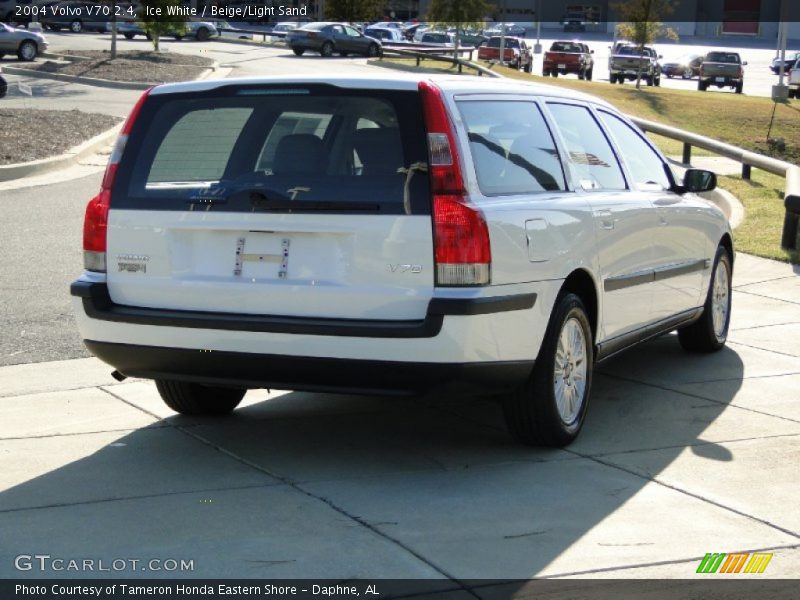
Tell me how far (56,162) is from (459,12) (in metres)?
34.7

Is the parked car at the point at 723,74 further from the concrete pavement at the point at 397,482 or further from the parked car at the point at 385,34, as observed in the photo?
the concrete pavement at the point at 397,482

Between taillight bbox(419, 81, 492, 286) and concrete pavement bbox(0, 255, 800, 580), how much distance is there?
598 millimetres

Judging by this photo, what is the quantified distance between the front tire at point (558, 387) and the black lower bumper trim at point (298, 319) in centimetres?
34

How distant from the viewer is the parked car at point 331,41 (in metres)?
54.6

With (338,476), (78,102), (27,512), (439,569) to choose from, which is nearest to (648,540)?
(439,569)

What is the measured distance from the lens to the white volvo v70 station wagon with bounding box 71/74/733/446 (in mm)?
5578

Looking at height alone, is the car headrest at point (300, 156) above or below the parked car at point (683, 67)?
above

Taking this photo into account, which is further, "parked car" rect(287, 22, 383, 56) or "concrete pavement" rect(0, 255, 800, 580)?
"parked car" rect(287, 22, 383, 56)

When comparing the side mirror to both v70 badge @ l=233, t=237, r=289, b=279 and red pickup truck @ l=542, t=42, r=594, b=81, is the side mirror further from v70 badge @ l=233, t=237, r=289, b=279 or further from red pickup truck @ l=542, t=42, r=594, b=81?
red pickup truck @ l=542, t=42, r=594, b=81

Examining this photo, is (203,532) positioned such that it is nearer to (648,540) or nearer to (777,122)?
(648,540)

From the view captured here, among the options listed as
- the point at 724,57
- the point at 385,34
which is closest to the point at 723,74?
the point at 724,57

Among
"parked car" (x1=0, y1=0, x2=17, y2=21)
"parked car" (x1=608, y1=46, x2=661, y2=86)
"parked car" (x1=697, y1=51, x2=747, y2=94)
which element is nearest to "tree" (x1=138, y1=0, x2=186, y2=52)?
"parked car" (x1=608, y1=46, x2=661, y2=86)

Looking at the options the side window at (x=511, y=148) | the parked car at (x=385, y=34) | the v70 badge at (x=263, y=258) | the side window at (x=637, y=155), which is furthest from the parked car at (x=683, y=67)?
the v70 badge at (x=263, y=258)

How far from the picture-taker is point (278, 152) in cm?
595
